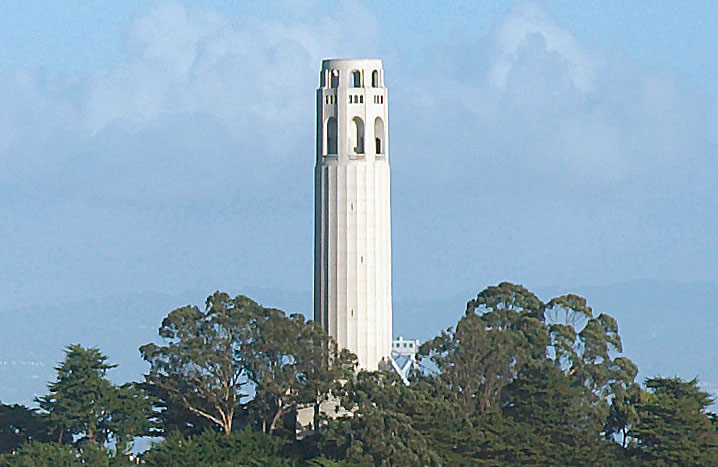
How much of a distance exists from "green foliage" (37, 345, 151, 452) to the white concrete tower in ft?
43.1

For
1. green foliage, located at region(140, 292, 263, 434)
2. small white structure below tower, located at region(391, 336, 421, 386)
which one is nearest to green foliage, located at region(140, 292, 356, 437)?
green foliage, located at region(140, 292, 263, 434)

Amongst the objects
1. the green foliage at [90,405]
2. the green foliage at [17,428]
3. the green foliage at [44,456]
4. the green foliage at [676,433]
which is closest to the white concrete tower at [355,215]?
the green foliage at [90,405]

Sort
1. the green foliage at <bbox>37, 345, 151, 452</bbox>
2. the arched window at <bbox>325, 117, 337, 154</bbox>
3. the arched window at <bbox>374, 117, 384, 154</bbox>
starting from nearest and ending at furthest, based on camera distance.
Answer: the green foliage at <bbox>37, 345, 151, 452</bbox> < the arched window at <bbox>374, 117, 384, 154</bbox> < the arched window at <bbox>325, 117, 337, 154</bbox>

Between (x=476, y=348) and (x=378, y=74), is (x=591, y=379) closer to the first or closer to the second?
(x=476, y=348)

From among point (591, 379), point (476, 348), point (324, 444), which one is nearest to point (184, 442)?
point (324, 444)

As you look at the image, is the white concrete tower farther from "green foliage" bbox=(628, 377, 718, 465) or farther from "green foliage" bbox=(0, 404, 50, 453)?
"green foliage" bbox=(628, 377, 718, 465)

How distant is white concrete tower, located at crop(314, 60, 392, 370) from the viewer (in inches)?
3922

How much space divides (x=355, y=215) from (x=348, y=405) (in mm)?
15805

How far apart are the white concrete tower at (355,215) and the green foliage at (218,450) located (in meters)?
11.8

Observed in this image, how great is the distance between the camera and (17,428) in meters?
93.3

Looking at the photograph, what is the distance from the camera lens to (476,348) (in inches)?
3637

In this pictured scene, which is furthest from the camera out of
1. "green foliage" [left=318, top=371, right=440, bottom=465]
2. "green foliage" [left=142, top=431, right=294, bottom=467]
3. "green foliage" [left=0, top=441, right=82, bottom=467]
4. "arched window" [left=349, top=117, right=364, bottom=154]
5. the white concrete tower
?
"arched window" [left=349, top=117, right=364, bottom=154]

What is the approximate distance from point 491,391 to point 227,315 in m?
12.8

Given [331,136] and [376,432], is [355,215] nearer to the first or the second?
[331,136]
